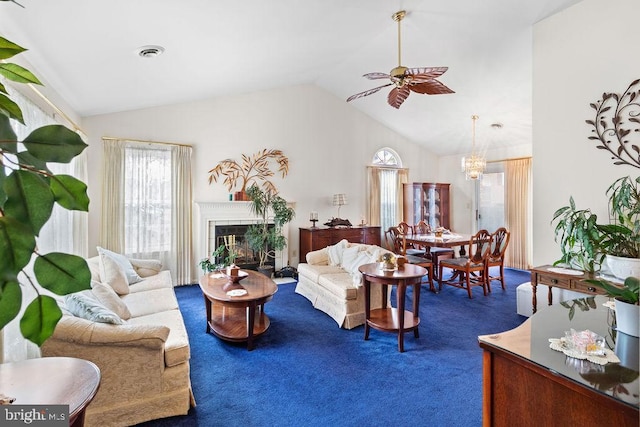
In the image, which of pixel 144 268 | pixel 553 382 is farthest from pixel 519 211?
pixel 144 268

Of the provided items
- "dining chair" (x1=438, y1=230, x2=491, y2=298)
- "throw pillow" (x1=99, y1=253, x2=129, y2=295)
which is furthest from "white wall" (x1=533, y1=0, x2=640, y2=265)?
"throw pillow" (x1=99, y1=253, x2=129, y2=295)

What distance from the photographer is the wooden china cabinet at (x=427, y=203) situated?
7.27 m

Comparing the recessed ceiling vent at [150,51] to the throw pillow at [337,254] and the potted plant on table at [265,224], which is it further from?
the throw pillow at [337,254]

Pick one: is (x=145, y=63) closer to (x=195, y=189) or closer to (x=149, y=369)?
(x=195, y=189)

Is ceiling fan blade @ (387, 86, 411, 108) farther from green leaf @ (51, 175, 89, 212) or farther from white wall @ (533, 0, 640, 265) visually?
green leaf @ (51, 175, 89, 212)

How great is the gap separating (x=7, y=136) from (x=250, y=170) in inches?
212

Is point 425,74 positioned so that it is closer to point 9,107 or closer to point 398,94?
point 398,94

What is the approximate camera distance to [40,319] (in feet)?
1.42

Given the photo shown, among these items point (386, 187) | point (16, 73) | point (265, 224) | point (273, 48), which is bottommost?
point (265, 224)

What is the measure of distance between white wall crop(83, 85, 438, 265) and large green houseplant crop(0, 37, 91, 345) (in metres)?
5.00

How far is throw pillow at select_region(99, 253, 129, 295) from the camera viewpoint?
11.0ft

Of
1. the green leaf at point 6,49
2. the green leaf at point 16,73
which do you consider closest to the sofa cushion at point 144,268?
the green leaf at point 16,73

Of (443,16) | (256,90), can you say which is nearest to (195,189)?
(256,90)

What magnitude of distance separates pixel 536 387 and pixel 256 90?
18.4 feet
